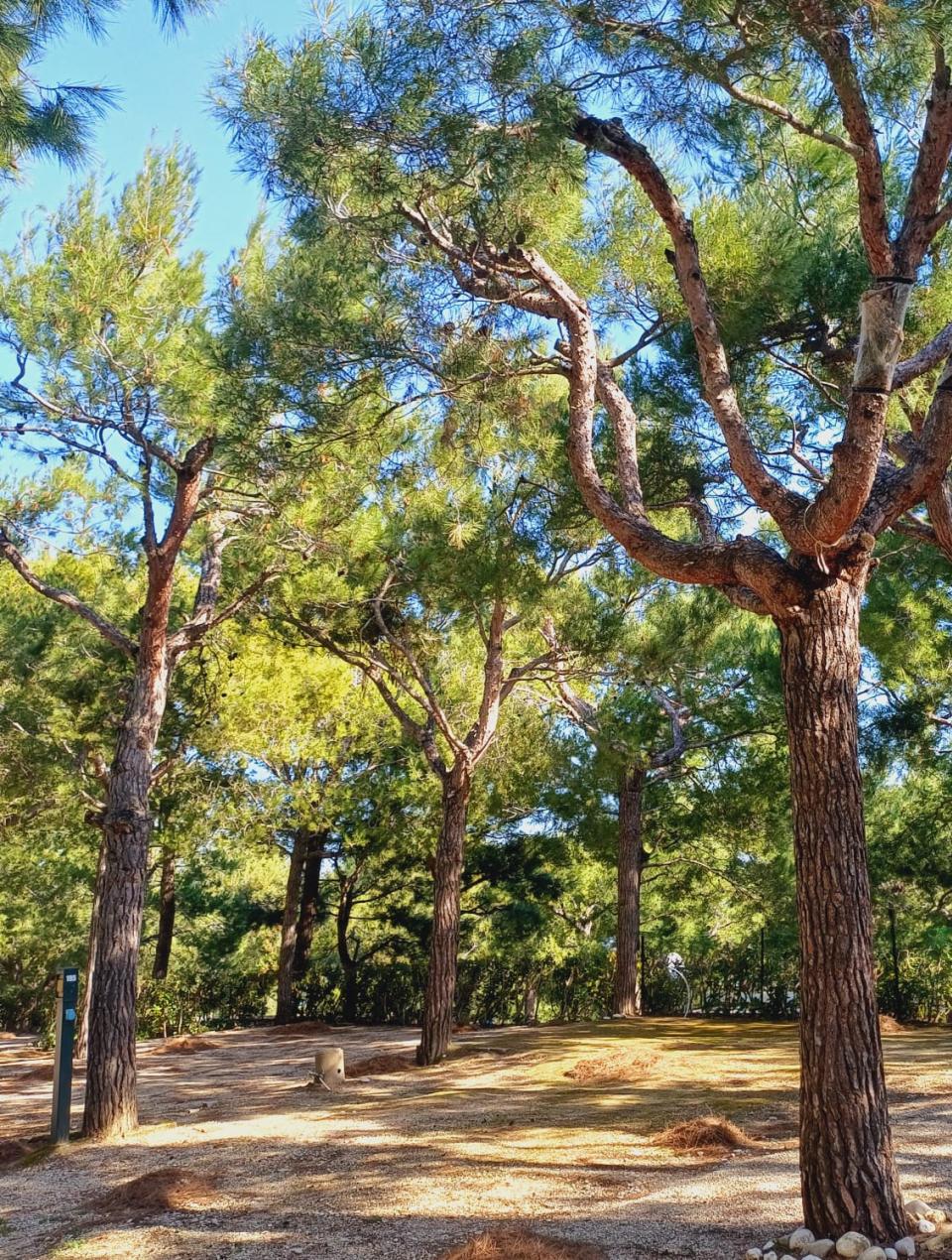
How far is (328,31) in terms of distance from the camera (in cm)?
520

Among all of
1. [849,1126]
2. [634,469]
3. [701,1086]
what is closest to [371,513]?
[634,469]

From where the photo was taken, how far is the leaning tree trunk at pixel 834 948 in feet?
12.1

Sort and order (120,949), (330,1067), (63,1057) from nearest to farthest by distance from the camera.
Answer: (63,1057) → (120,949) → (330,1067)

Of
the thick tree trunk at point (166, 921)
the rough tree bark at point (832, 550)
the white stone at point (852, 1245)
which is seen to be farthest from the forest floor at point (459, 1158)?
the thick tree trunk at point (166, 921)

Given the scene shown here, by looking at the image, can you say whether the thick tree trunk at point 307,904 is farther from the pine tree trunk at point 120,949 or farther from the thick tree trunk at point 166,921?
the pine tree trunk at point 120,949

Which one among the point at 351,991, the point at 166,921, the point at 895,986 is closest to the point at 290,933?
the point at 351,991

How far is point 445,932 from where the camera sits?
10.1 metres

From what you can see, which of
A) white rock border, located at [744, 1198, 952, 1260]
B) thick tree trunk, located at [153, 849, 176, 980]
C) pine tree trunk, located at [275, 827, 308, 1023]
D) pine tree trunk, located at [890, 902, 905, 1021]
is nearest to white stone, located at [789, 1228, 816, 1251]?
white rock border, located at [744, 1198, 952, 1260]

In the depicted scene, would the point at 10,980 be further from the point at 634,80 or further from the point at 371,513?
the point at 634,80

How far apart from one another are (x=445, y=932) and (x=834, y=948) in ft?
22.0

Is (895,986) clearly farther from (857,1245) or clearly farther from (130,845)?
(857,1245)

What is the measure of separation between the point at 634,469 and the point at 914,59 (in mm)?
2135

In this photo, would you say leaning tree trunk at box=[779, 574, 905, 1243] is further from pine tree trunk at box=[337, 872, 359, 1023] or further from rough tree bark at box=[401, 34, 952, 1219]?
pine tree trunk at box=[337, 872, 359, 1023]

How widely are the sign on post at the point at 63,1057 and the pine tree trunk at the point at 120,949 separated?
0.14 meters
